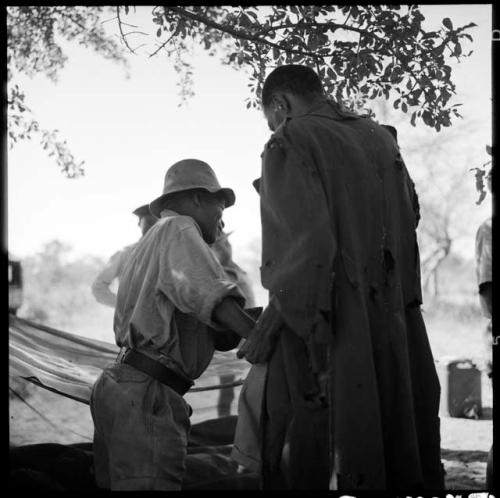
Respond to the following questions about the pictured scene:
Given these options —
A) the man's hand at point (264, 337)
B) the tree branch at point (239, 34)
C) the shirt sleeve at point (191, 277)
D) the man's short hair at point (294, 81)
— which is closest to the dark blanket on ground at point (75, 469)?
the shirt sleeve at point (191, 277)

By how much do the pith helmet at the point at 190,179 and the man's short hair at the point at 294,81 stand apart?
63 centimetres

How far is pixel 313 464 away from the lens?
288cm

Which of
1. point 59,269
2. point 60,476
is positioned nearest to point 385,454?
point 60,476

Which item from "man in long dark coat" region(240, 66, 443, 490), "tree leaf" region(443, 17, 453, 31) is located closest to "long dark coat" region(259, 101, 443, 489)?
"man in long dark coat" region(240, 66, 443, 490)

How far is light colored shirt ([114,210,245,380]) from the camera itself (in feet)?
10.7

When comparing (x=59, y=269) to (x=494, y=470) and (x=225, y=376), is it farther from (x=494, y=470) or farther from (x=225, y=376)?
(x=494, y=470)

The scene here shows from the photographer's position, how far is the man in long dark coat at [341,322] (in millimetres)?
2855

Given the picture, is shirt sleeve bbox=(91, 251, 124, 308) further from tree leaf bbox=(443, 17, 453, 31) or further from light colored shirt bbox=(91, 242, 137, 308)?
tree leaf bbox=(443, 17, 453, 31)

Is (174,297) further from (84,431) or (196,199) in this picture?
(84,431)

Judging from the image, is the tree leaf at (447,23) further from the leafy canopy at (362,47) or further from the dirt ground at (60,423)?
the dirt ground at (60,423)

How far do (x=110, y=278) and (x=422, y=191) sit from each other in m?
18.2

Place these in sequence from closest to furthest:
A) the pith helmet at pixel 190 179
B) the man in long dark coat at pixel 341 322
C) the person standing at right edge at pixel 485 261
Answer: the man in long dark coat at pixel 341 322, the pith helmet at pixel 190 179, the person standing at right edge at pixel 485 261

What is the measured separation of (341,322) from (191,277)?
71 cm

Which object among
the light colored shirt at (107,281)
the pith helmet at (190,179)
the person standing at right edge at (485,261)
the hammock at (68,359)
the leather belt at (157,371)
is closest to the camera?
the leather belt at (157,371)
